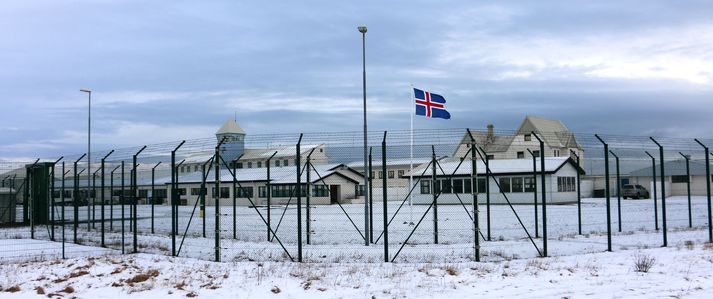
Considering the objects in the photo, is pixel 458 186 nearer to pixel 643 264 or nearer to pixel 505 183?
pixel 505 183

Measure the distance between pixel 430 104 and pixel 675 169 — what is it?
45.6 metres

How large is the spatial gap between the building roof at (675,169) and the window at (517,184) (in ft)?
62.2

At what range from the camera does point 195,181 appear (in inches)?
2456

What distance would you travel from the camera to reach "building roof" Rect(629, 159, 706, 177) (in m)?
59.4

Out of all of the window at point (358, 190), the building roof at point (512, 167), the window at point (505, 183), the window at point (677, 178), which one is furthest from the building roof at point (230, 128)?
the window at point (677, 178)

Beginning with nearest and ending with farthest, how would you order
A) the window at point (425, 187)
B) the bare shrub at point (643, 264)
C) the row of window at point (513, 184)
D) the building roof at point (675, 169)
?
1. the bare shrub at point (643, 264)
2. the row of window at point (513, 184)
3. the window at point (425, 187)
4. the building roof at point (675, 169)

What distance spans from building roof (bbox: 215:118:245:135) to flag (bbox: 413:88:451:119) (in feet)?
221

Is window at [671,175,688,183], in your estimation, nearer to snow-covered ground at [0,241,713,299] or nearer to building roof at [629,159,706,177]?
building roof at [629,159,706,177]

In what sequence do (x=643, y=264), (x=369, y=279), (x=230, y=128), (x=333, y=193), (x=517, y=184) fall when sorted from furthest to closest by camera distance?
1. (x=230, y=128)
2. (x=333, y=193)
3. (x=517, y=184)
4. (x=643, y=264)
5. (x=369, y=279)

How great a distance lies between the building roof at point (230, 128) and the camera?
91.3m

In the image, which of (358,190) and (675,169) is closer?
(358,190)

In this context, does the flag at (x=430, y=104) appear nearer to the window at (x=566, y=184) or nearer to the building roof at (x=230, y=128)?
the window at (x=566, y=184)

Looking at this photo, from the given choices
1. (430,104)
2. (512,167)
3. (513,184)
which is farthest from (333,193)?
(430,104)

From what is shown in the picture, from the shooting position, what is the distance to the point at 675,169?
62.0 m
